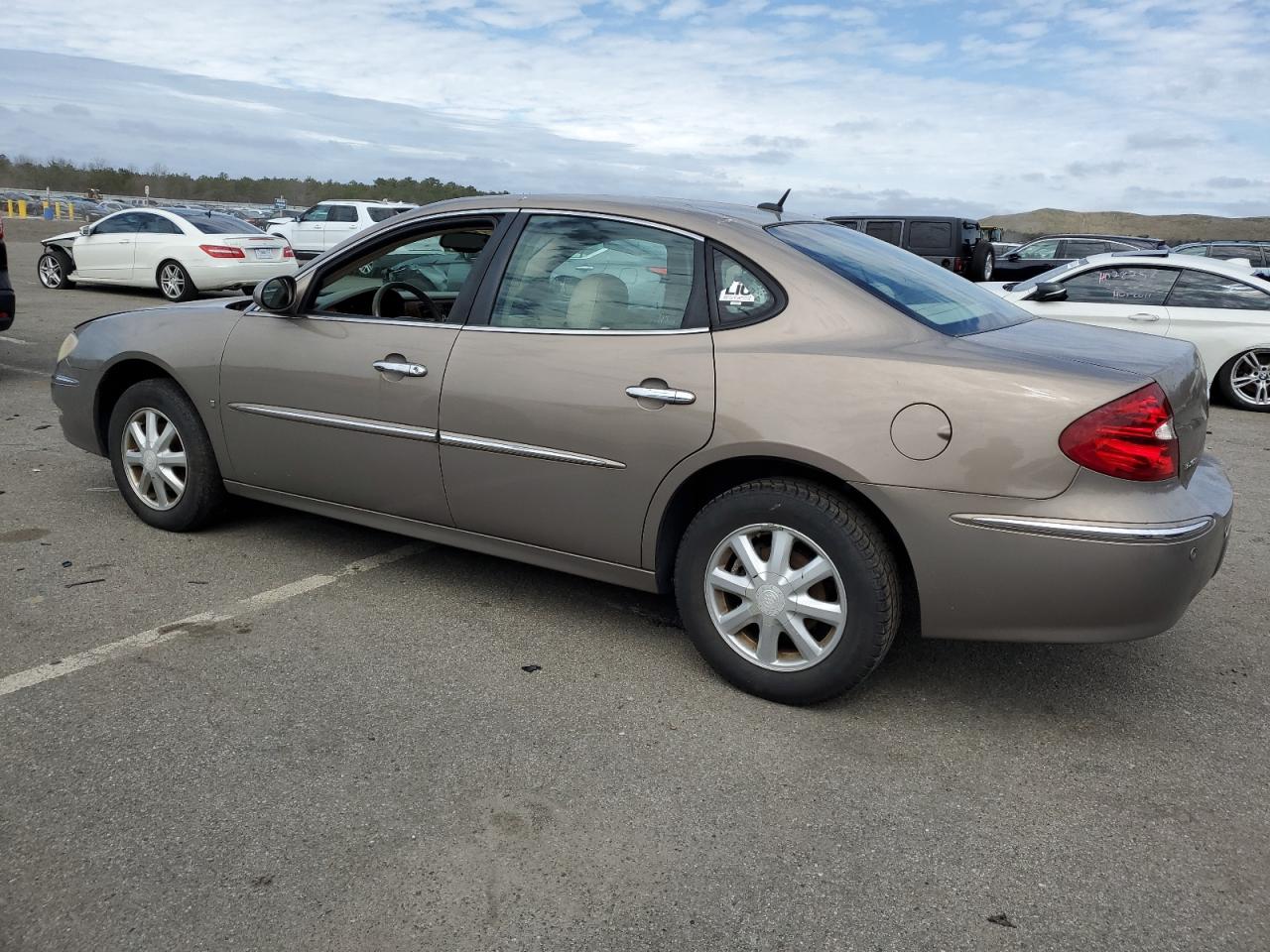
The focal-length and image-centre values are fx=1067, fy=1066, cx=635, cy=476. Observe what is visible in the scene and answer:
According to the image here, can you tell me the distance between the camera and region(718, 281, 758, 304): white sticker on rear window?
3.50 metres

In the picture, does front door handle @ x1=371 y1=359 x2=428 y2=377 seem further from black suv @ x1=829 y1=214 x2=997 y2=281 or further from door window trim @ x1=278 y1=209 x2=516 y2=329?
black suv @ x1=829 y1=214 x2=997 y2=281

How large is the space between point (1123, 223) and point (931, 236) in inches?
3028

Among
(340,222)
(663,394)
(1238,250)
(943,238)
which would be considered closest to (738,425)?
(663,394)

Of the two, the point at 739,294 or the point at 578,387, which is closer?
the point at 739,294

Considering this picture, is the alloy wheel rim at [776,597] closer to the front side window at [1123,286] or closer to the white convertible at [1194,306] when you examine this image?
the white convertible at [1194,306]

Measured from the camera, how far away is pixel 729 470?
3.52m

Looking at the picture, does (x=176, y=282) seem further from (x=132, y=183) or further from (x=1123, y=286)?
(x=132, y=183)

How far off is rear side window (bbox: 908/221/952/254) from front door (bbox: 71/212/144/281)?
1322cm

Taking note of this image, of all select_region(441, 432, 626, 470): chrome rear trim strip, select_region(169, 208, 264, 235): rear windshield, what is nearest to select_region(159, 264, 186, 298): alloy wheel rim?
select_region(169, 208, 264, 235): rear windshield

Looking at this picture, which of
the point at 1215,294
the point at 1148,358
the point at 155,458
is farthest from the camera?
the point at 1215,294

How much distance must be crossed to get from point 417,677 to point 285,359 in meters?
1.57

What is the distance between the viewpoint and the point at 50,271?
55.6ft

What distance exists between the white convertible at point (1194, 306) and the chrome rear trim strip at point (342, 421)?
7.02m

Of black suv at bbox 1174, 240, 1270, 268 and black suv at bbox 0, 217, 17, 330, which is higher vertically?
black suv at bbox 1174, 240, 1270, 268
